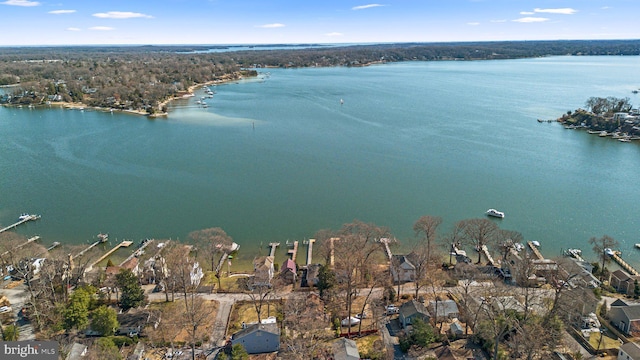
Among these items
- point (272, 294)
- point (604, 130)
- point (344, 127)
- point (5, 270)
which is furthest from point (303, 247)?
point (604, 130)

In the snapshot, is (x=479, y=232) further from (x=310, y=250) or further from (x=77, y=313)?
(x=77, y=313)

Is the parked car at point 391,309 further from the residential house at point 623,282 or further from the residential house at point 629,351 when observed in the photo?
the residential house at point 623,282

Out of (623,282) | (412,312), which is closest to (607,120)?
(623,282)

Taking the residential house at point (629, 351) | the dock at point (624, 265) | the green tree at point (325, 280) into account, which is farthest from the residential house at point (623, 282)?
the green tree at point (325, 280)

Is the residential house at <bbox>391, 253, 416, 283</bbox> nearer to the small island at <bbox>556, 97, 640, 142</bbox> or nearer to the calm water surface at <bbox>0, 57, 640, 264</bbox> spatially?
the calm water surface at <bbox>0, 57, 640, 264</bbox>

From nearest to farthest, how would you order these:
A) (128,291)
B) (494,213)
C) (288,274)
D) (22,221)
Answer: (128,291) < (288,274) < (22,221) < (494,213)

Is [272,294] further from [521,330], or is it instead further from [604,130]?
[604,130]

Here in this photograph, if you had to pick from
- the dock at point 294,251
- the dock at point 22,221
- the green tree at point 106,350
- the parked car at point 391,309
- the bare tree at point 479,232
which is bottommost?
the dock at point 294,251
